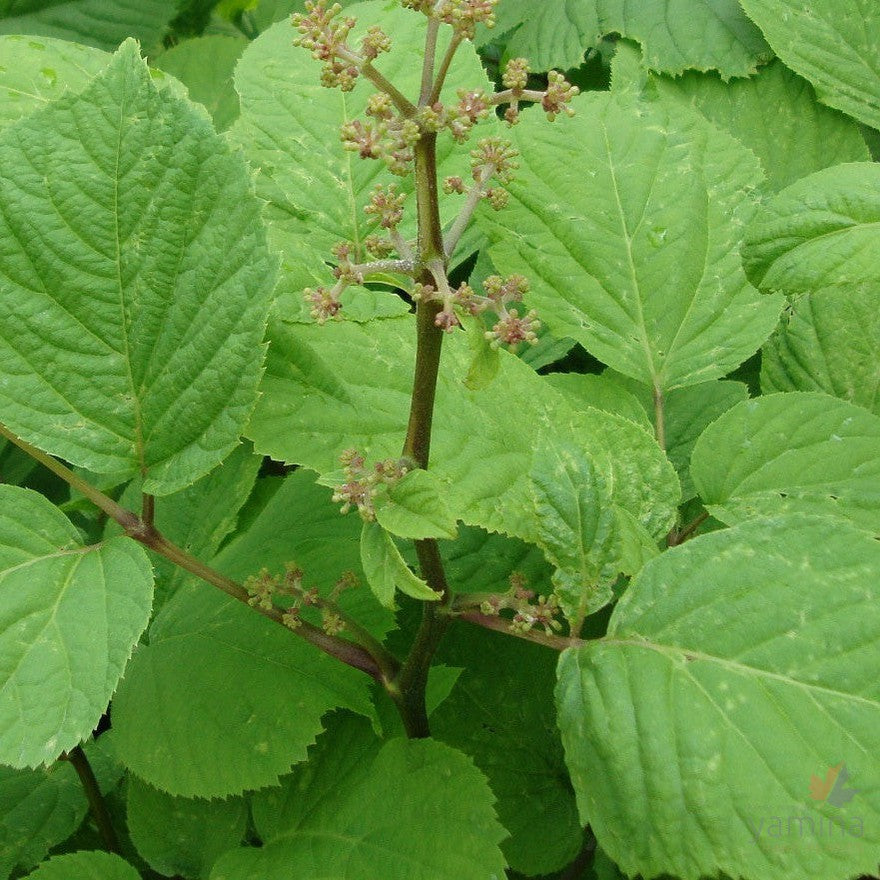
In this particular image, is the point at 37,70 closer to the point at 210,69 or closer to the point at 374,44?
the point at 210,69

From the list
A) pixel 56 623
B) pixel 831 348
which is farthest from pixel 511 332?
pixel 831 348

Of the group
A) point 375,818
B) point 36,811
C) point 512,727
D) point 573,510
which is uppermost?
point 573,510

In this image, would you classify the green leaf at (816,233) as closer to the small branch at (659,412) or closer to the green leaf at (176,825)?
the small branch at (659,412)

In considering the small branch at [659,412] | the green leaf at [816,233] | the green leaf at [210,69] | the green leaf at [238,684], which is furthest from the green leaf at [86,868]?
the green leaf at [210,69]

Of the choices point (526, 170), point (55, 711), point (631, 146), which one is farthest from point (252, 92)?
point (55, 711)

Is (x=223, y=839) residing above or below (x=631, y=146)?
below

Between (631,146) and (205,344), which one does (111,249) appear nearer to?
(205,344)
